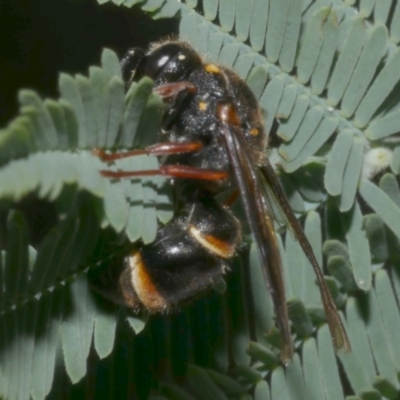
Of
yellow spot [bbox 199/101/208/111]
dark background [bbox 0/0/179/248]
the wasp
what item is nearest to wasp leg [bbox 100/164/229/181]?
the wasp

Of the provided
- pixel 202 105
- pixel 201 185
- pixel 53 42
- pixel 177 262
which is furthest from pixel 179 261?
pixel 53 42

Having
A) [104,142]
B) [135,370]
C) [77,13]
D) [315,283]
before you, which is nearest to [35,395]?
[135,370]

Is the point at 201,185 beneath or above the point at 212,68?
beneath

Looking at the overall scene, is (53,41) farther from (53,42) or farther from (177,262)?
(177,262)

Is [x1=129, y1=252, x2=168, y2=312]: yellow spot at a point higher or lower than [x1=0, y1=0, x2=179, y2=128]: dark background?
lower

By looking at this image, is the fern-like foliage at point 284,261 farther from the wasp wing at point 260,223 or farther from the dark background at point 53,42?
the dark background at point 53,42

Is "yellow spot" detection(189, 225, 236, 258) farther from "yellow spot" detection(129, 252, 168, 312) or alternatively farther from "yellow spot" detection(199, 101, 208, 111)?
"yellow spot" detection(199, 101, 208, 111)

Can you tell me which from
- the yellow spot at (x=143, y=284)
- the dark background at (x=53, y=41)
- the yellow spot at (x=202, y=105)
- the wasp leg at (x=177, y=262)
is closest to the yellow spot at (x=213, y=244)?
the wasp leg at (x=177, y=262)
